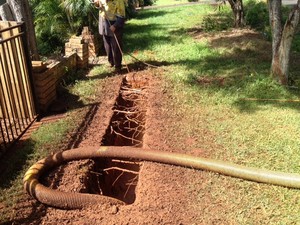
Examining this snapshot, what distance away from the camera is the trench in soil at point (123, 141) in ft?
14.8

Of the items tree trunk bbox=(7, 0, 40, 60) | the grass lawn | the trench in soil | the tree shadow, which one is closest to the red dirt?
the grass lawn

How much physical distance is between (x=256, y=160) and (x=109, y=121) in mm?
2319

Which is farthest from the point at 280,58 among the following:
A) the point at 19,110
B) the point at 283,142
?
the point at 19,110

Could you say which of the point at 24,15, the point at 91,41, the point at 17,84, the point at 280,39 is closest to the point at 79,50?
the point at 91,41

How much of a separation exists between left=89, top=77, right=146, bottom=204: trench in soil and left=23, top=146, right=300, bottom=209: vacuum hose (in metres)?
0.22

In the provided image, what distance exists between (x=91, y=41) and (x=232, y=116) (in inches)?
183

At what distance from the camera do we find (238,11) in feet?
35.0

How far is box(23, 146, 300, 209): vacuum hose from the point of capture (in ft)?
11.8

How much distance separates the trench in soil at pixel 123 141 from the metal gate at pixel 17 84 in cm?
130

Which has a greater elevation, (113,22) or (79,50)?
(113,22)

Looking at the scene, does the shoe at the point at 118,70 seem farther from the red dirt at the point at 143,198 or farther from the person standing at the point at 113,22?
the red dirt at the point at 143,198

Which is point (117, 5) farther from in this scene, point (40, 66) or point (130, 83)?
point (40, 66)

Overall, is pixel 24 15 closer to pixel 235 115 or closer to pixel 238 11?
pixel 235 115

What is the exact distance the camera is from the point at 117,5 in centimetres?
713
